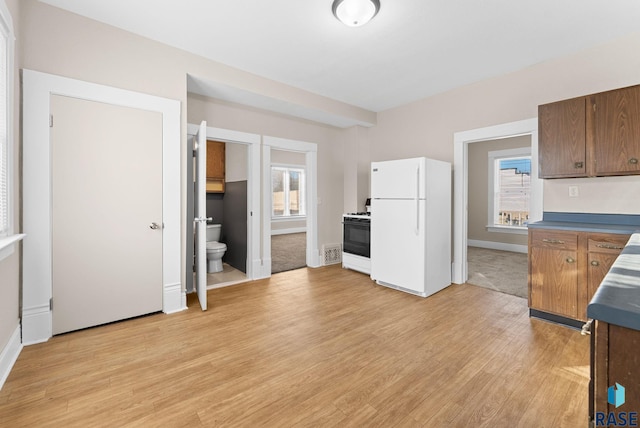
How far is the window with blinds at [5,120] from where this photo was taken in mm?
1854

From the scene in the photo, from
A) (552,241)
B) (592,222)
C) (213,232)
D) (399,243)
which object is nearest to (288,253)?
(213,232)

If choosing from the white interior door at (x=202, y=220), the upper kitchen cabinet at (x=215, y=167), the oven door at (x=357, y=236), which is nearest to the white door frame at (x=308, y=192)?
the oven door at (x=357, y=236)

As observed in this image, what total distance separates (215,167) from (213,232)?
4.13ft

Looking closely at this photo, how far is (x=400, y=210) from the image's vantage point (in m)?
3.53

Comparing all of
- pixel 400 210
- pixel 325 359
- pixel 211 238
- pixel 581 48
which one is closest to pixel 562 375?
pixel 325 359

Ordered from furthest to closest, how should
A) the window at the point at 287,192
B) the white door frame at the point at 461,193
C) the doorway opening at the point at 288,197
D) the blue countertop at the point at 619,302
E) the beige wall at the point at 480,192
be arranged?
the window at the point at 287,192 < the doorway opening at the point at 288,197 < the beige wall at the point at 480,192 < the white door frame at the point at 461,193 < the blue countertop at the point at 619,302

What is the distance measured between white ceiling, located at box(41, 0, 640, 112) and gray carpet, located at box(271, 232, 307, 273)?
290 cm

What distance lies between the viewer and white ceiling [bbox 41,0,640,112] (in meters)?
2.23

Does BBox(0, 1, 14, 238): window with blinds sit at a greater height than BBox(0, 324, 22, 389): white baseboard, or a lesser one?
greater

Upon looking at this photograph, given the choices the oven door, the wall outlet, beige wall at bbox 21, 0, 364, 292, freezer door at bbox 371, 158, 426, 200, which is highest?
beige wall at bbox 21, 0, 364, 292

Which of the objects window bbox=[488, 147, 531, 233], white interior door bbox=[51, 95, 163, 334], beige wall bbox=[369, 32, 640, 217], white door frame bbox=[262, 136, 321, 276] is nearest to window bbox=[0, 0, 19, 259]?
white interior door bbox=[51, 95, 163, 334]

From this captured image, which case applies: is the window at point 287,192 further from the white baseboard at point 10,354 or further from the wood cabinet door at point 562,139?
the wood cabinet door at point 562,139

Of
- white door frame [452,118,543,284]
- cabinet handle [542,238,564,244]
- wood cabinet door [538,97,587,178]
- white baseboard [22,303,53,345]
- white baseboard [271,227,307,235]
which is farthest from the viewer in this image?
white baseboard [271,227,307,235]

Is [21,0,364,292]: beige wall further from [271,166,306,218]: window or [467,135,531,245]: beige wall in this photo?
[271,166,306,218]: window
